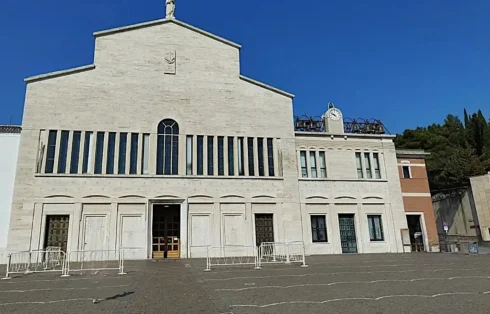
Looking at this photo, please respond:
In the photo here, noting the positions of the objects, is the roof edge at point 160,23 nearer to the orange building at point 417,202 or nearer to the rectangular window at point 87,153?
the rectangular window at point 87,153

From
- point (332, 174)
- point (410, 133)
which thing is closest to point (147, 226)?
point (332, 174)

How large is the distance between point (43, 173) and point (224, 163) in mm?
11389

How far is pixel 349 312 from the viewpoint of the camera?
662 centimetres

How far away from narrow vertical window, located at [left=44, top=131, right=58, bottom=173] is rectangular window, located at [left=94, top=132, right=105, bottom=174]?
2.57m

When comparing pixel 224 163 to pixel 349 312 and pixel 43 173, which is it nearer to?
pixel 43 173

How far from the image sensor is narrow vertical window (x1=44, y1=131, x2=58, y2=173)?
73.1 ft

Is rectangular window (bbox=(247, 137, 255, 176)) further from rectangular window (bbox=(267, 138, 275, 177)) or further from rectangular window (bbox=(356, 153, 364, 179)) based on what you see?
rectangular window (bbox=(356, 153, 364, 179))

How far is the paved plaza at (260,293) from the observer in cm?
715

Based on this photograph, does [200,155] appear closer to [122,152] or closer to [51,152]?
[122,152]

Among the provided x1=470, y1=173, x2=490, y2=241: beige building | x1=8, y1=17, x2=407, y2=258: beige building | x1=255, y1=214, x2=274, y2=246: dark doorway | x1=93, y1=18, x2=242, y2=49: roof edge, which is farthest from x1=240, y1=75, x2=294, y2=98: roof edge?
x1=470, y1=173, x2=490, y2=241: beige building

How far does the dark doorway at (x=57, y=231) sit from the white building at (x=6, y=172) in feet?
7.16

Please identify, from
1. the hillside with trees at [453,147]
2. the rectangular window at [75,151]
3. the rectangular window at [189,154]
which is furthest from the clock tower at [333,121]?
the hillside with trees at [453,147]

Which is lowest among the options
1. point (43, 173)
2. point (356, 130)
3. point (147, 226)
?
point (147, 226)

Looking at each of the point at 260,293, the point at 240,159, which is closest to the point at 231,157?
the point at 240,159
